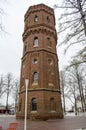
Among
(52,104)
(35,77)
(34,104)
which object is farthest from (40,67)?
(52,104)

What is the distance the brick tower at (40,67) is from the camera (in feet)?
72.1

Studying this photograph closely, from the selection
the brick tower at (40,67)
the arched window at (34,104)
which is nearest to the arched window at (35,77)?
the brick tower at (40,67)

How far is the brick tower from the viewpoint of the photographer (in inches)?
866

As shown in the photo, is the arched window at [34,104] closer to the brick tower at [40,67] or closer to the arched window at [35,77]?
the brick tower at [40,67]

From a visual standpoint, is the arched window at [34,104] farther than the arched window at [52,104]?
No

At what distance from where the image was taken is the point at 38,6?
1119 inches

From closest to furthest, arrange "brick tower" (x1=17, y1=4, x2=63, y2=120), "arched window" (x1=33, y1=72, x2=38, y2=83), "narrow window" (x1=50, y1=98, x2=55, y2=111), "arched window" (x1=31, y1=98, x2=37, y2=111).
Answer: "brick tower" (x1=17, y1=4, x2=63, y2=120) < "arched window" (x1=31, y1=98, x2=37, y2=111) < "narrow window" (x1=50, y1=98, x2=55, y2=111) < "arched window" (x1=33, y1=72, x2=38, y2=83)

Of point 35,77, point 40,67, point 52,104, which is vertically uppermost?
point 40,67

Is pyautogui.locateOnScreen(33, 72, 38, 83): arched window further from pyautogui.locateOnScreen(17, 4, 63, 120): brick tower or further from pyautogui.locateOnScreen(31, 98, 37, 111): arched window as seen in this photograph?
pyautogui.locateOnScreen(31, 98, 37, 111): arched window

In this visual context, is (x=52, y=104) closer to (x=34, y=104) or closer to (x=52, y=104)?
(x=52, y=104)

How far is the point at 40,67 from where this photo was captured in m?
23.8

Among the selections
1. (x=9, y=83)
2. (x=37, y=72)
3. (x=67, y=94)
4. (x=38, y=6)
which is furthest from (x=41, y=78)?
(x=9, y=83)

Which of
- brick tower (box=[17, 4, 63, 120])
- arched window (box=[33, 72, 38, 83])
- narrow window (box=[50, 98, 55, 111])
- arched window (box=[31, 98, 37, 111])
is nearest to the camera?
brick tower (box=[17, 4, 63, 120])

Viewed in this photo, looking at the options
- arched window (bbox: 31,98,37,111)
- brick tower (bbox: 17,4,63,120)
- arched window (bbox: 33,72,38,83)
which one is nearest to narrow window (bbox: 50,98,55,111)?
brick tower (bbox: 17,4,63,120)
